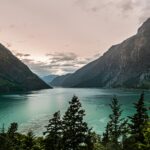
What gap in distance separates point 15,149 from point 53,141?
16.2 feet

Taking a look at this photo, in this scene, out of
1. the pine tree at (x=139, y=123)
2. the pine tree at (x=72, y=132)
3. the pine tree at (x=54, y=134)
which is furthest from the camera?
the pine tree at (x=54, y=134)

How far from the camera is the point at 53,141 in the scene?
3956 cm

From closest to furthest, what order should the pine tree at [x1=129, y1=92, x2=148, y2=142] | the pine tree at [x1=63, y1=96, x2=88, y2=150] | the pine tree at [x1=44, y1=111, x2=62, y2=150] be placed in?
the pine tree at [x1=63, y1=96, x2=88, y2=150]
the pine tree at [x1=129, y1=92, x2=148, y2=142]
the pine tree at [x1=44, y1=111, x2=62, y2=150]

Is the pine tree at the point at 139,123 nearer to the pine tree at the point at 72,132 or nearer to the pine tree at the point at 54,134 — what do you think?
the pine tree at the point at 72,132

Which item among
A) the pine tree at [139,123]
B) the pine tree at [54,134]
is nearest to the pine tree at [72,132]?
the pine tree at [54,134]

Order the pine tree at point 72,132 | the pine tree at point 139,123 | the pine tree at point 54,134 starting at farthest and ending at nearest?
the pine tree at point 54,134 → the pine tree at point 139,123 → the pine tree at point 72,132

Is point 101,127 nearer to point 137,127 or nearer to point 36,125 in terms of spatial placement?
point 36,125

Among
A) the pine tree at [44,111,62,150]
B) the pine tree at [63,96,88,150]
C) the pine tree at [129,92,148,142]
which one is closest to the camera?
the pine tree at [63,96,88,150]

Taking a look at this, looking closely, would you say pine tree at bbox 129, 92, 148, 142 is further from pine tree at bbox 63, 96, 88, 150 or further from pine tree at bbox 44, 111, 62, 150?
pine tree at bbox 44, 111, 62, 150

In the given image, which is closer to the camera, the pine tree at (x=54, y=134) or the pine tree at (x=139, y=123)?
the pine tree at (x=139, y=123)

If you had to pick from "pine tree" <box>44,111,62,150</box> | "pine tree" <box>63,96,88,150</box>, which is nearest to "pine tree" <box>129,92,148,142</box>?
"pine tree" <box>63,96,88,150</box>

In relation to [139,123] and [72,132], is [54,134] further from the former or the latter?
[139,123]

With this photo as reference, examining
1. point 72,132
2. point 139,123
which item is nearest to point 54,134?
point 72,132

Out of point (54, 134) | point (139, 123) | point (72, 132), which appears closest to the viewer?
point (72, 132)
